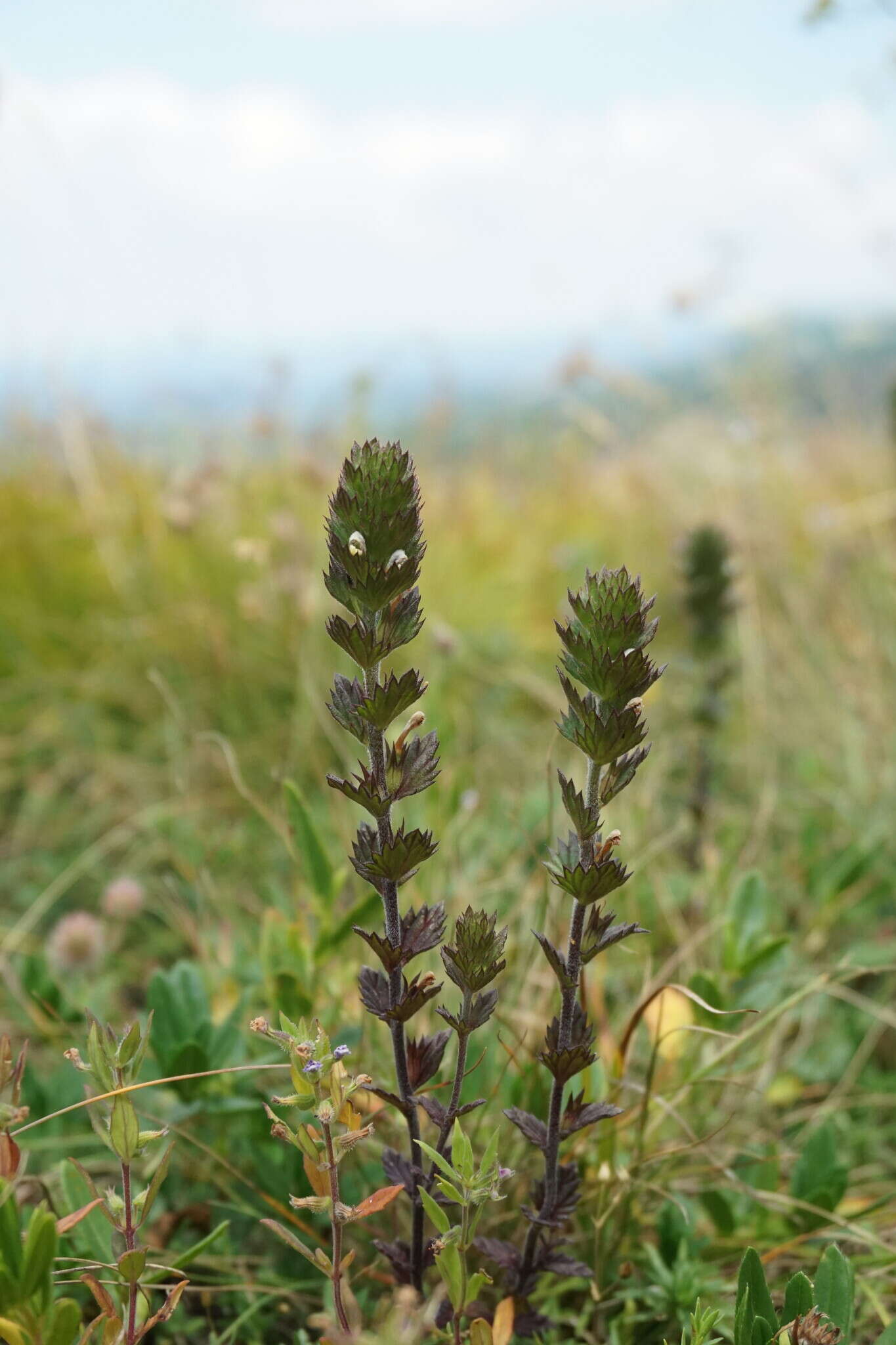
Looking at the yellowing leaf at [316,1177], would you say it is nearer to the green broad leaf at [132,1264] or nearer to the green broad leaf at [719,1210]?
the green broad leaf at [132,1264]

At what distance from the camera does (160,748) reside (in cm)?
355

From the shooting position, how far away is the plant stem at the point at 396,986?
1039 millimetres

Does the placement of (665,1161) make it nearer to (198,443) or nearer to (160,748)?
(160,748)

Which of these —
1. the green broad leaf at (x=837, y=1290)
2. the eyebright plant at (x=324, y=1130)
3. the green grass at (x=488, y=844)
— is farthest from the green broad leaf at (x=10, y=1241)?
the green broad leaf at (x=837, y=1290)

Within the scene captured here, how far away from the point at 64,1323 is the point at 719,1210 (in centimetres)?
96

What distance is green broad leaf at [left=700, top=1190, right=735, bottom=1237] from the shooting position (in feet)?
5.15

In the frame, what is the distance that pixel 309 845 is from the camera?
5.68ft

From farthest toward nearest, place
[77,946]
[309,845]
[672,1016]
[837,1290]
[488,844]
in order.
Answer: [488,844] < [77,946] < [672,1016] < [309,845] < [837,1290]

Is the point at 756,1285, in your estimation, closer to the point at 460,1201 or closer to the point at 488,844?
the point at 460,1201

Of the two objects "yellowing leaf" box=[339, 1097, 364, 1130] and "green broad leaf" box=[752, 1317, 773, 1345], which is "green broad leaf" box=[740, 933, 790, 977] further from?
"yellowing leaf" box=[339, 1097, 364, 1130]

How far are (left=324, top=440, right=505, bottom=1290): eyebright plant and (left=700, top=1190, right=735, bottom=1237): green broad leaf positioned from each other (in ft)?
1.86

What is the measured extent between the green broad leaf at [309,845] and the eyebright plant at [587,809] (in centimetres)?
62

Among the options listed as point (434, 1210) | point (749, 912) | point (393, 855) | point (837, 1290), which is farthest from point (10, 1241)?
point (749, 912)

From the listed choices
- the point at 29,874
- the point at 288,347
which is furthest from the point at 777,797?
the point at 288,347
